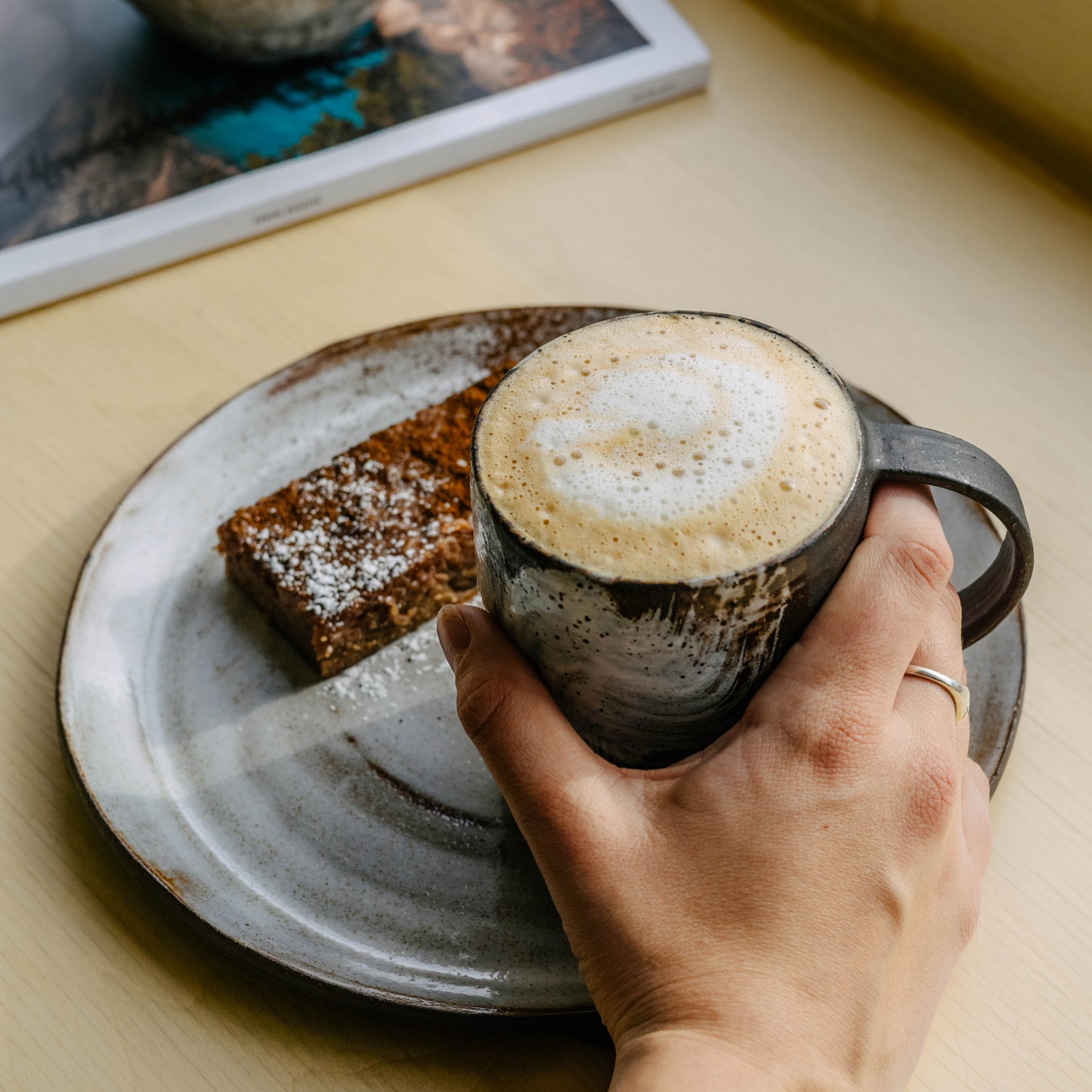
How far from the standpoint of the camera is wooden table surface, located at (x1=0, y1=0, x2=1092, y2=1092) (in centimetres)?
58

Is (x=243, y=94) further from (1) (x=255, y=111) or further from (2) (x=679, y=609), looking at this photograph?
(2) (x=679, y=609)

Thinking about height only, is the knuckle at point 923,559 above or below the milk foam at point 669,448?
below

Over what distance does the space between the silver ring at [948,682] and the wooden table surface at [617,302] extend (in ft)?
0.60

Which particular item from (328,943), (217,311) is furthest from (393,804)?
(217,311)

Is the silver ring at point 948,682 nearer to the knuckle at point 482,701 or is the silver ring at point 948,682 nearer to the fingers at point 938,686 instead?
the fingers at point 938,686

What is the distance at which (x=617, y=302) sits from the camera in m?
0.96

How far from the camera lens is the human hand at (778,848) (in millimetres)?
442

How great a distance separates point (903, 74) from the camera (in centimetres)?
115

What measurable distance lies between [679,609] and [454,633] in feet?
0.45

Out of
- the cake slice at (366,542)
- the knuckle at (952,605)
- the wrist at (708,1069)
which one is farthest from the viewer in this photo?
the cake slice at (366,542)

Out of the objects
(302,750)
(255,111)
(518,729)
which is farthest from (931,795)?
(255,111)

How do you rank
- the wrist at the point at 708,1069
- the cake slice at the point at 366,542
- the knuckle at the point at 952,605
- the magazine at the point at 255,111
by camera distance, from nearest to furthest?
the wrist at the point at 708,1069 < the knuckle at the point at 952,605 < the cake slice at the point at 366,542 < the magazine at the point at 255,111

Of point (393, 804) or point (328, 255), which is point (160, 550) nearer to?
point (393, 804)

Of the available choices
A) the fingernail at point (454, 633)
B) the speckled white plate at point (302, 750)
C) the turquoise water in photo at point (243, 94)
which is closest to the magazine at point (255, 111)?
the turquoise water in photo at point (243, 94)
